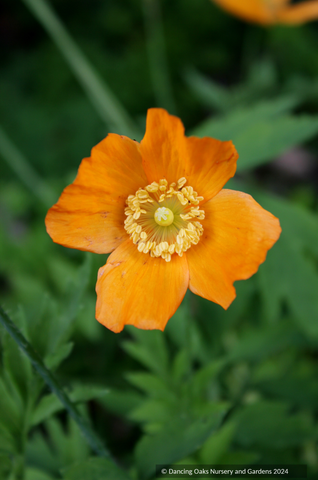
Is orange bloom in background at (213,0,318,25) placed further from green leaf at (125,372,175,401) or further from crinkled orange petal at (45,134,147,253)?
green leaf at (125,372,175,401)

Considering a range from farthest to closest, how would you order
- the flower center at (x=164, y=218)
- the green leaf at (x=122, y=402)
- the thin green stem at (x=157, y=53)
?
the thin green stem at (x=157, y=53)
the green leaf at (x=122, y=402)
the flower center at (x=164, y=218)

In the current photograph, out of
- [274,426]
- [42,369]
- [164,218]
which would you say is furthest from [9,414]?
[274,426]

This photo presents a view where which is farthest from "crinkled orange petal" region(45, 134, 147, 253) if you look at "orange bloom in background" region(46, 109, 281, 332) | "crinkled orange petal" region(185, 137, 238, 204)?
"crinkled orange petal" region(185, 137, 238, 204)

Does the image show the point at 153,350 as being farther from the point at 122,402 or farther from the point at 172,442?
the point at 172,442

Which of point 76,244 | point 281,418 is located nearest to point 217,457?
point 281,418

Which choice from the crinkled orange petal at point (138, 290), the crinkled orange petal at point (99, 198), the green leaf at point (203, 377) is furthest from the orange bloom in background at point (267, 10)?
the green leaf at point (203, 377)

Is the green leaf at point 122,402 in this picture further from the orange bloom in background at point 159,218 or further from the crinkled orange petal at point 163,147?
the crinkled orange petal at point 163,147

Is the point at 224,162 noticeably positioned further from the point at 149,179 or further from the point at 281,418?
the point at 281,418
